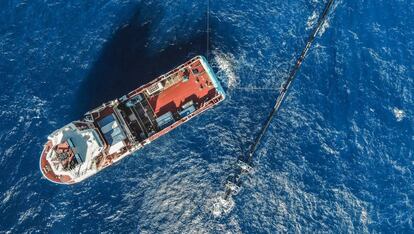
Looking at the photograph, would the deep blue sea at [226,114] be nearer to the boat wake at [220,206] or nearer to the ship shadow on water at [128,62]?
the ship shadow on water at [128,62]

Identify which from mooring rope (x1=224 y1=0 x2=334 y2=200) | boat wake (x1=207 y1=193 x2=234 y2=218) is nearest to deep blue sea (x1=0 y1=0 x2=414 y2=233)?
boat wake (x1=207 y1=193 x2=234 y2=218)

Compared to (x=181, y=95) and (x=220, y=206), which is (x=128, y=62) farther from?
(x=220, y=206)

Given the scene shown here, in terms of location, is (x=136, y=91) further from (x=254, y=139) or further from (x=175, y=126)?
(x=254, y=139)

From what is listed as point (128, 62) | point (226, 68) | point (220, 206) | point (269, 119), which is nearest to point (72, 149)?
point (128, 62)

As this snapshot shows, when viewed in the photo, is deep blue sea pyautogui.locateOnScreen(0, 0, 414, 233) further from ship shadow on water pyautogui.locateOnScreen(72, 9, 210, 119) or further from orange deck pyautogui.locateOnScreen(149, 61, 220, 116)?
orange deck pyautogui.locateOnScreen(149, 61, 220, 116)

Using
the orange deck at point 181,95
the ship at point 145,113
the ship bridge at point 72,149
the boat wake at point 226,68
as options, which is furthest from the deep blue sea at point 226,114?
the ship bridge at point 72,149

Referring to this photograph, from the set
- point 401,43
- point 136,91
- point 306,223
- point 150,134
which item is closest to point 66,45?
point 136,91
